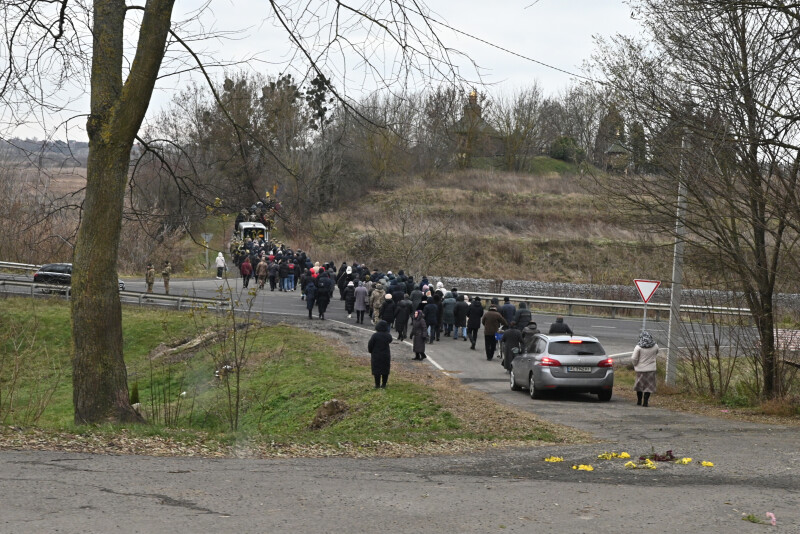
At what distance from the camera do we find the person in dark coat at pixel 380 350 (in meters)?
18.2

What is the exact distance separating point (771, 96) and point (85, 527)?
14.3 meters

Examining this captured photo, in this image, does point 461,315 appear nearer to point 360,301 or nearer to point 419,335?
point 360,301

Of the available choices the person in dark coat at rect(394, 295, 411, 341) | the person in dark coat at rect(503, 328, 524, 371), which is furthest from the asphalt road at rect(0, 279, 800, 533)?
the person in dark coat at rect(394, 295, 411, 341)

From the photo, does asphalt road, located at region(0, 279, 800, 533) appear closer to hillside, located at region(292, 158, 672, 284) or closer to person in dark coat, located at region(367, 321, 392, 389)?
person in dark coat, located at region(367, 321, 392, 389)

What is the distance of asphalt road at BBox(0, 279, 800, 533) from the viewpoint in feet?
22.7

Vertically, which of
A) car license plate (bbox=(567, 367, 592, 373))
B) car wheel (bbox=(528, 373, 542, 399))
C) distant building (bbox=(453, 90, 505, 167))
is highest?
distant building (bbox=(453, 90, 505, 167))

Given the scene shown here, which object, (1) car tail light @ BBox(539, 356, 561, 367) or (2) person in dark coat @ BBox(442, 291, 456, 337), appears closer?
(1) car tail light @ BBox(539, 356, 561, 367)

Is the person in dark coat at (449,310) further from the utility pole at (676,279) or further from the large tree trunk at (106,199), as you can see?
the large tree trunk at (106,199)

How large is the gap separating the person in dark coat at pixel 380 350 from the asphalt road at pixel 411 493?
6.56 metres

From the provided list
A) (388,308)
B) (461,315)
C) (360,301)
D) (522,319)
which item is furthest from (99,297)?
(360,301)

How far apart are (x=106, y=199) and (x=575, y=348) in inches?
422

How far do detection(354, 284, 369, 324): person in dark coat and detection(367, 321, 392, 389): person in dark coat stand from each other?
1317 cm

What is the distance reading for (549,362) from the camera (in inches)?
733

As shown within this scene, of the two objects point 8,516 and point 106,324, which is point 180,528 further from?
point 106,324
